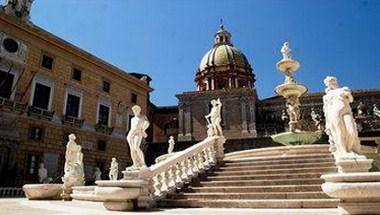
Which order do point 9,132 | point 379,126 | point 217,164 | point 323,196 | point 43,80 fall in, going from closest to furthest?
1. point 323,196
2. point 217,164
3. point 9,132
4. point 43,80
5. point 379,126

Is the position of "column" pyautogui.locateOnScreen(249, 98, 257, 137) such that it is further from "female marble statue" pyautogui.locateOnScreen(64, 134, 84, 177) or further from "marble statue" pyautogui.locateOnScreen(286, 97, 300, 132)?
"female marble statue" pyautogui.locateOnScreen(64, 134, 84, 177)

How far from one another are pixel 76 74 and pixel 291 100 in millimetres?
19866

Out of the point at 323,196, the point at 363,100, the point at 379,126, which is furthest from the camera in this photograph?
the point at 363,100

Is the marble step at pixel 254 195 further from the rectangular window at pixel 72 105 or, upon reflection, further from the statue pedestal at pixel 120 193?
the rectangular window at pixel 72 105

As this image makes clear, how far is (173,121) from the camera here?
161 feet

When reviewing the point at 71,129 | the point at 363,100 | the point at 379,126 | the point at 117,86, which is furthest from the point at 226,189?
the point at 363,100

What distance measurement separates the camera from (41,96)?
26891 mm

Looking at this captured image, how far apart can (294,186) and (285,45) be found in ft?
41.3

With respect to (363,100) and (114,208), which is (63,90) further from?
(363,100)

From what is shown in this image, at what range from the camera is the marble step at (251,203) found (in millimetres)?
7594

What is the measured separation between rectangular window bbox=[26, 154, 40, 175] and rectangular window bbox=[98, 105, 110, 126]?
7.86 metres

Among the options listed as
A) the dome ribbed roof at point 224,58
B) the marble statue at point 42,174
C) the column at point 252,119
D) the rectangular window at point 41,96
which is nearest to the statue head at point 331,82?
the marble statue at point 42,174

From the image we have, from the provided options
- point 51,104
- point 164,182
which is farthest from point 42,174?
point 164,182

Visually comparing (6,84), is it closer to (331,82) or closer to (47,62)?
(47,62)
